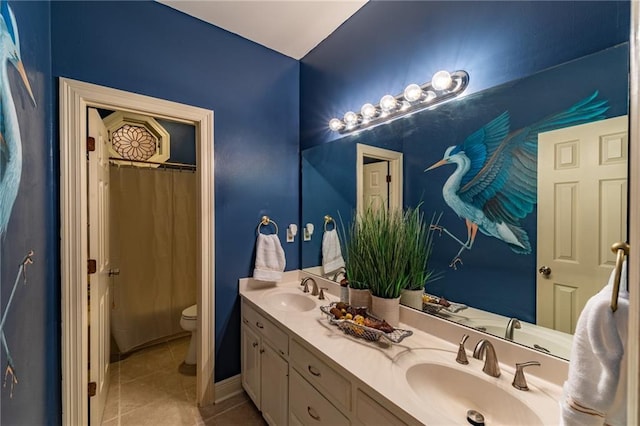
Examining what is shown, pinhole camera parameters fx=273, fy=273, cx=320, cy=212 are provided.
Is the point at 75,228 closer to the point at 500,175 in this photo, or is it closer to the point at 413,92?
the point at 413,92

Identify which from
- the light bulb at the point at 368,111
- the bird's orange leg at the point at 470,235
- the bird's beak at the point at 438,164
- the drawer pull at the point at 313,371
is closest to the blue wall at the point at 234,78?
the light bulb at the point at 368,111

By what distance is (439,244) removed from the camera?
1315mm

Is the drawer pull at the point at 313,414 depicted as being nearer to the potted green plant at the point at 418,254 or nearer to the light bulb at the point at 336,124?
the potted green plant at the point at 418,254

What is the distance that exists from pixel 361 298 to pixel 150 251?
7.33 feet

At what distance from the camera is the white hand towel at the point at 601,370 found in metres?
0.54

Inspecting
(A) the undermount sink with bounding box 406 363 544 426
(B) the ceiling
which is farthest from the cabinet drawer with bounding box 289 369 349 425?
(B) the ceiling

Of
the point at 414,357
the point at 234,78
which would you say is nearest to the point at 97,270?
the point at 234,78

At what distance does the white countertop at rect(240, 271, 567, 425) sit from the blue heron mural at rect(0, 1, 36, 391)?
38.6 inches

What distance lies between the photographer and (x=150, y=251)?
2.66m

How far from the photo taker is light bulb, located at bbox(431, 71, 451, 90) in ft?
4.08

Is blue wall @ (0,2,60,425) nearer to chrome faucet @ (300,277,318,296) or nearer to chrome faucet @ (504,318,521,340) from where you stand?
chrome faucet @ (300,277,318,296)

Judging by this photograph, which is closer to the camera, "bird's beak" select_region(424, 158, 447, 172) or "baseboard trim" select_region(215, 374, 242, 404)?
"bird's beak" select_region(424, 158, 447, 172)

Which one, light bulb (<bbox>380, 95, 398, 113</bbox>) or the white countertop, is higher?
light bulb (<bbox>380, 95, 398, 113</bbox>)

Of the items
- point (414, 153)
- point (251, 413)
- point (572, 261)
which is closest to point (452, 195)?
point (414, 153)
